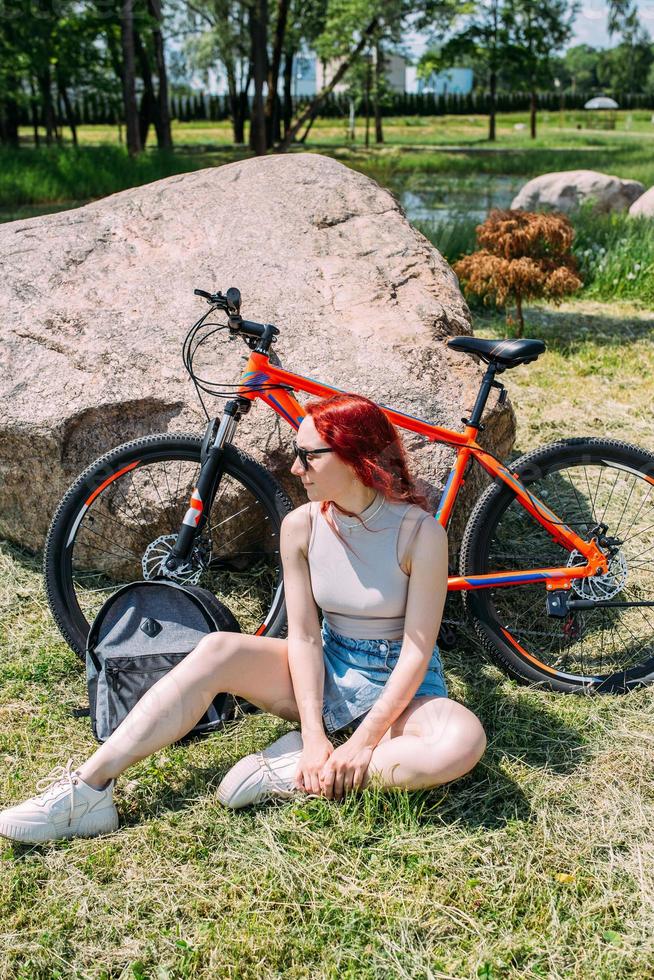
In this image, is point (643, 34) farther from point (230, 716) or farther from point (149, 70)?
point (230, 716)

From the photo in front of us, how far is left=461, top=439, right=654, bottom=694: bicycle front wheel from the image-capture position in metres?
3.12

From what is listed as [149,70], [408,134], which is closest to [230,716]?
[149,70]

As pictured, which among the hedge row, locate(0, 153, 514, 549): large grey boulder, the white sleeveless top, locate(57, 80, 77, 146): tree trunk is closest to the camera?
the white sleeveless top

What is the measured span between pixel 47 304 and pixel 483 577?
2.20m

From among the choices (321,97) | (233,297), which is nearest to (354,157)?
(321,97)

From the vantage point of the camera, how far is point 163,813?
2.57 m

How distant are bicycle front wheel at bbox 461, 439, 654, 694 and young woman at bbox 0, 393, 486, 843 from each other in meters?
0.57

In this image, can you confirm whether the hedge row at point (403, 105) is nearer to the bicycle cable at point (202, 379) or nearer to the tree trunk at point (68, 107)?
the tree trunk at point (68, 107)

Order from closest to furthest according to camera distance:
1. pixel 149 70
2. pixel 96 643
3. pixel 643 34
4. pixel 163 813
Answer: pixel 163 813
pixel 96 643
pixel 149 70
pixel 643 34

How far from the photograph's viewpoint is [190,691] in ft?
8.13

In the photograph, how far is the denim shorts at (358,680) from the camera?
2.62m

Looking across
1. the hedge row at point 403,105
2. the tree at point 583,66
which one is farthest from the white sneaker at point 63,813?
the tree at point 583,66

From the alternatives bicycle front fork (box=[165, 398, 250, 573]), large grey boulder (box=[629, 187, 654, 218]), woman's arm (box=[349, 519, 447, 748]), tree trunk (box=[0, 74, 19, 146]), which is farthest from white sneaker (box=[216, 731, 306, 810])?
tree trunk (box=[0, 74, 19, 146])

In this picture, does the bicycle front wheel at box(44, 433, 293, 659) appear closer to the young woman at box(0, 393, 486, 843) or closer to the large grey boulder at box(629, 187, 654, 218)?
the young woman at box(0, 393, 486, 843)
